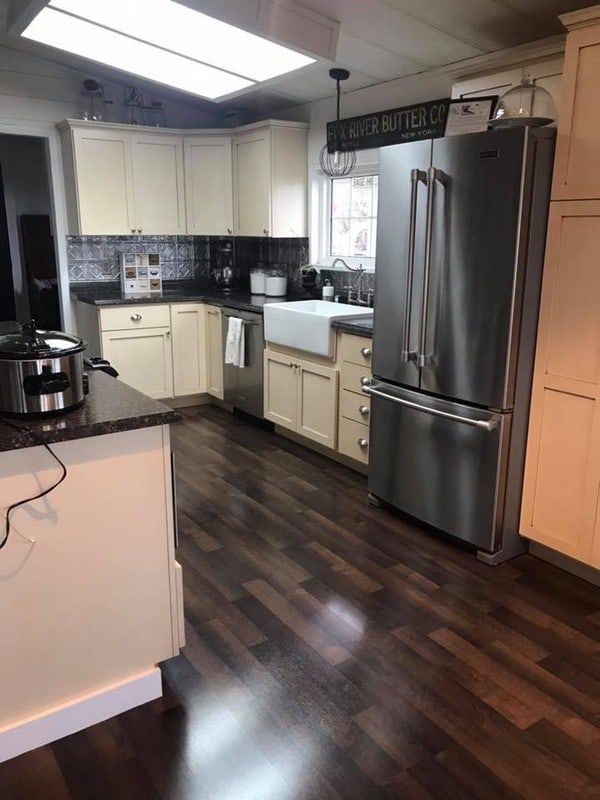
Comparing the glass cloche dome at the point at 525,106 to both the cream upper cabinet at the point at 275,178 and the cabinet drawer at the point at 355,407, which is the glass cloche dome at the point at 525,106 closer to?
the cabinet drawer at the point at 355,407

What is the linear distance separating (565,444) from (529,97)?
141 centimetres

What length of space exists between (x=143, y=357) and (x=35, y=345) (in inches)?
121

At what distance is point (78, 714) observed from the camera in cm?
188

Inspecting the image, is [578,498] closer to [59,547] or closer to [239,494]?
[239,494]

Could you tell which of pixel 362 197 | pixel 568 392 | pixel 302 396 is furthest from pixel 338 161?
pixel 568 392

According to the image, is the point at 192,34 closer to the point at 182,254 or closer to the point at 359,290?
the point at 359,290

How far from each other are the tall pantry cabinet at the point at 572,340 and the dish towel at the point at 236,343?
229 centimetres

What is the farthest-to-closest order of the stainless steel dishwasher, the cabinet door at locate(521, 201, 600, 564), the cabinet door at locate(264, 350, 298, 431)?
the stainless steel dishwasher, the cabinet door at locate(264, 350, 298, 431), the cabinet door at locate(521, 201, 600, 564)

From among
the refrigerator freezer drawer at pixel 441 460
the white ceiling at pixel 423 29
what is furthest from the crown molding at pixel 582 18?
the refrigerator freezer drawer at pixel 441 460

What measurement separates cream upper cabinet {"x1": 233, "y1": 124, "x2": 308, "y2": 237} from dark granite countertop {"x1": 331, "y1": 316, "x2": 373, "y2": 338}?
4.51ft

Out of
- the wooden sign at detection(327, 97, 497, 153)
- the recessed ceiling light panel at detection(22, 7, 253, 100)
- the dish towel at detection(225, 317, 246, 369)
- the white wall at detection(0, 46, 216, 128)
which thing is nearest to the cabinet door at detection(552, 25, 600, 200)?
the wooden sign at detection(327, 97, 497, 153)

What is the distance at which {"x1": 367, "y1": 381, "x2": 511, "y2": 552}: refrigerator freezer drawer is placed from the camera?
2.71 m

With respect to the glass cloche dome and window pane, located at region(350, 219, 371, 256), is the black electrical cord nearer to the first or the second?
the glass cloche dome

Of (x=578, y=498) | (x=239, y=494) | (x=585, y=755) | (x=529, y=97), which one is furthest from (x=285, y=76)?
(x=585, y=755)
